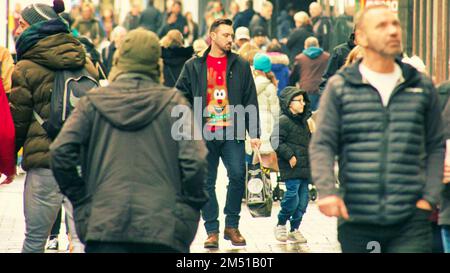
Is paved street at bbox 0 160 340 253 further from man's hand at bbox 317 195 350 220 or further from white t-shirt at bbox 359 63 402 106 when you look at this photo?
man's hand at bbox 317 195 350 220

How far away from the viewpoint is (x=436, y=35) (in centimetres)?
1833

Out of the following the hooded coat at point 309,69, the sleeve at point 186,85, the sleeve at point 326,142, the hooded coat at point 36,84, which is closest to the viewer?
the sleeve at point 326,142

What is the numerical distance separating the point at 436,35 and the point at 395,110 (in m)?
11.3

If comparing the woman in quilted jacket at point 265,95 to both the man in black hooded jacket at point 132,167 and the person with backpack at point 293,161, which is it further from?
the man in black hooded jacket at point 132,167

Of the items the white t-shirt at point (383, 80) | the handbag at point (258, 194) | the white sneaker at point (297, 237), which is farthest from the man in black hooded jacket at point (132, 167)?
the handbag at point (258, 194)

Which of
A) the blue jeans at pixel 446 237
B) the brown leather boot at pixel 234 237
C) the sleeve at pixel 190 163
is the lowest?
the brown leather boot at pixel 234 237

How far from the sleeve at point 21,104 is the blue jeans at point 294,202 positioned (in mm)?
3783

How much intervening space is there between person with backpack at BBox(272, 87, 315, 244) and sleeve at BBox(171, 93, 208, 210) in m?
5.39

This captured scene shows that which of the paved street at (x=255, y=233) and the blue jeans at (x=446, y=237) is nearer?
the blue jeans at (x=446, y=237)

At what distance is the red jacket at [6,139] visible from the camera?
929 centimetres

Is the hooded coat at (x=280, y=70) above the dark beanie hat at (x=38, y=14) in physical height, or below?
below

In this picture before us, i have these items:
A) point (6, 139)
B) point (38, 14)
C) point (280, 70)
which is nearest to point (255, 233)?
point (38, 14)

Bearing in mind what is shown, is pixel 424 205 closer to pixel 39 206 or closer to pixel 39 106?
pixel 39 206
